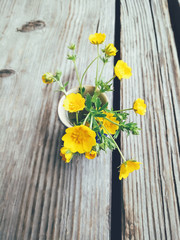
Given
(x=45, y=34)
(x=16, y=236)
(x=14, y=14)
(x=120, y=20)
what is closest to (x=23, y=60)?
(x=45, y=34)

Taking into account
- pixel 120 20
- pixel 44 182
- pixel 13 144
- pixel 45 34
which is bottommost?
pixel 44 182

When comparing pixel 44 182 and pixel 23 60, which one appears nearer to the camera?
pixel 44 182

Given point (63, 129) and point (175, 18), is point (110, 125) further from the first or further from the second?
point (175, 18)

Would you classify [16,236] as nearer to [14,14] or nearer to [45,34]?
[45,34]

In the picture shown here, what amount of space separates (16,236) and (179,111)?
712 millimetres

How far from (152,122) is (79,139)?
35 cm

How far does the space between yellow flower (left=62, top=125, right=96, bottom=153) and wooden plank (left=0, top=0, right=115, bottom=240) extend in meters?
0.16

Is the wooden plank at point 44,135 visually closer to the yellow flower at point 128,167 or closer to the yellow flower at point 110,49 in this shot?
the yellow flower at point 128,167

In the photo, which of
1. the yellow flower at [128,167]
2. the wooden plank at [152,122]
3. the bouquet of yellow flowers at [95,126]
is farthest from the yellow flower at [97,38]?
the yellow flower at [128,167]

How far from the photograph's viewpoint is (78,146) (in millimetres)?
461

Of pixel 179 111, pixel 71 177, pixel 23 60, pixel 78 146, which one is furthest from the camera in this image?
pixel 23 60

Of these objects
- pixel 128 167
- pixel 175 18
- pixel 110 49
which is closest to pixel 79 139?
pixel 128 167

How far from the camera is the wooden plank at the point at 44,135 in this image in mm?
533

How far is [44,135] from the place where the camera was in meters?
0.65
